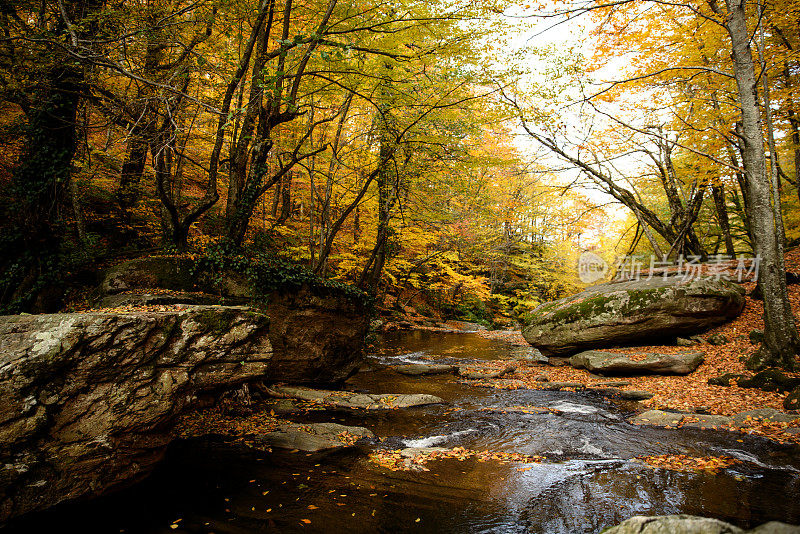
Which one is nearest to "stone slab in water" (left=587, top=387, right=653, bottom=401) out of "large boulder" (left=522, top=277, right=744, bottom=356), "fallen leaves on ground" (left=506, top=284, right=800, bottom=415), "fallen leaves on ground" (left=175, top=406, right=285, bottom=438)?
"fallen leaves on ground" (left=506, top=284, right=800, bottom=415)

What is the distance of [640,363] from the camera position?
26.8 feet

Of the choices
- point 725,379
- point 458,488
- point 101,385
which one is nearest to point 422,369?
point 458,488

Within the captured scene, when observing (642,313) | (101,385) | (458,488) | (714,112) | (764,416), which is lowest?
(458,488)

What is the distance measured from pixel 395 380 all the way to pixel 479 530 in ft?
18.7

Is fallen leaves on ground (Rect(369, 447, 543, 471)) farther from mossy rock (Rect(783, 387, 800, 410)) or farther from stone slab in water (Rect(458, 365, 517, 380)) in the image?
stone slab in water (Rect(458, 365, 517, 380))

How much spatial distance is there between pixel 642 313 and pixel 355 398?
7211 mm

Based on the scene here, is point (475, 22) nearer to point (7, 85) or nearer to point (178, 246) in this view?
point (178, 246)

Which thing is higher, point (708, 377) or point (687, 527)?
point (687, 527)

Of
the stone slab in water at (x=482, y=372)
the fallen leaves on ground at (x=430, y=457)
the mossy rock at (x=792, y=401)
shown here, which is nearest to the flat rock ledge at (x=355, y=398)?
the fallen leaves on ground at (x=430, y=457)

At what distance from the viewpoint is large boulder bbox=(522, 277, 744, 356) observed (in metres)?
8.80

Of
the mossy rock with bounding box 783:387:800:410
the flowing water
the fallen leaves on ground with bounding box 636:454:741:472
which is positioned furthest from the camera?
the mossy rock with bounding box 783:387:800:410

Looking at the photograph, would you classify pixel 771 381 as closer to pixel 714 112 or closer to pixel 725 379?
pixel 725 379

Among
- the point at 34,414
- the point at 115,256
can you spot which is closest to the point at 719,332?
the point at 34,414

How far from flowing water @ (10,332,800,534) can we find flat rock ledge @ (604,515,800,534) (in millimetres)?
1611
